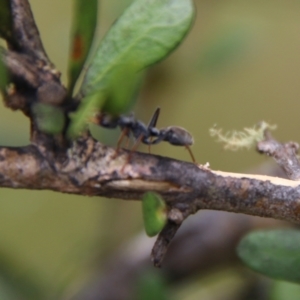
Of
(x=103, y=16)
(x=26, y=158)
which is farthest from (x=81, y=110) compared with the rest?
(x=103, y=16)

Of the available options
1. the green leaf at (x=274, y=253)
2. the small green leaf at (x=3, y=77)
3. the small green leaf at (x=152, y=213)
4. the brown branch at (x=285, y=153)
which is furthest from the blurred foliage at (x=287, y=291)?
the small green leaf at (x=3, y=77)

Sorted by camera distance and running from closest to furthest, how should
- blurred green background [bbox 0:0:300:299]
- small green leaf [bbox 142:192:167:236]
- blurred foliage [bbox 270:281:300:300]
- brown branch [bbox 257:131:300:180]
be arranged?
1. small green leaf [bbox 142:192:167:236]
2. brown branch [bbox 257:131:300:180]
3. blurred foliage [bbox 270:281:300:300]
4. blurred green background [bbox 0:0:300:299]

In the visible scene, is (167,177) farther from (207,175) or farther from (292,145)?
(292,145)

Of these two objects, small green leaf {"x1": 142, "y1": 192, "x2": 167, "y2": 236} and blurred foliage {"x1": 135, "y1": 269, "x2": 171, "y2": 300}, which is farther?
blurred foliage {"x1": 135, "y1": 269, "x2": 171, "y2": 300}

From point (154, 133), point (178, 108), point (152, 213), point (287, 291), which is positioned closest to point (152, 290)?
point (287, 291)

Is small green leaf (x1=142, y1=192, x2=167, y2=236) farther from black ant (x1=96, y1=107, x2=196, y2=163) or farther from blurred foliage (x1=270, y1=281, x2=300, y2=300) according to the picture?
blurred foliage (x1=270, y1=281, x2=300, y2=300)

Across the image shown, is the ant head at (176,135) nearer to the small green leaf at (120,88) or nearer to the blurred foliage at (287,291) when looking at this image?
the small green leaf at (120,88)

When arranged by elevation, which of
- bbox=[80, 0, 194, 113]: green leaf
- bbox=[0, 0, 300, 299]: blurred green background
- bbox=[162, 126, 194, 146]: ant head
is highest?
bbox=[80, 0, 194, 113]: green leaf

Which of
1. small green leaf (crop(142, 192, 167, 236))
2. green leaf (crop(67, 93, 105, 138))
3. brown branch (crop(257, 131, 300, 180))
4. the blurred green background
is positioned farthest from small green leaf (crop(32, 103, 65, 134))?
the blurred green background
